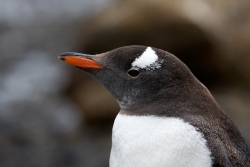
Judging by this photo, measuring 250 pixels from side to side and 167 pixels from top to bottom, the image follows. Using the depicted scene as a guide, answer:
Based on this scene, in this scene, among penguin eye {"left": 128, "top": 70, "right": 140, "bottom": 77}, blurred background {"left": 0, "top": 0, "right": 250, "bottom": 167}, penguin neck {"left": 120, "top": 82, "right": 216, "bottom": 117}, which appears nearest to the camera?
penguin neck {"left": 120, "top": 82, "right": 216, "bottom": 117}

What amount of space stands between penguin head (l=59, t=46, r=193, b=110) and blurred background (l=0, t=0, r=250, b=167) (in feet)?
12.2

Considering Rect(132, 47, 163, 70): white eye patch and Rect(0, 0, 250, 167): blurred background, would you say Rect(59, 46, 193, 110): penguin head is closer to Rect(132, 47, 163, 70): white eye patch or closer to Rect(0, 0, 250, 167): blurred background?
Rect(132, 47, 163, 70): white eye patch

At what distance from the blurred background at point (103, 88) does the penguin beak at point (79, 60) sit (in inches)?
145

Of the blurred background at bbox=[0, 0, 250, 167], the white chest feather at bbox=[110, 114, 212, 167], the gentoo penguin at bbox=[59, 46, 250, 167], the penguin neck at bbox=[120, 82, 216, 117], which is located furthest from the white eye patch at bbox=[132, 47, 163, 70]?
the blurred background at bbox=[0, 0, 250, 167]

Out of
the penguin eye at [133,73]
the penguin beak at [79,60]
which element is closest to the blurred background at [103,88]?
the penguin beak at [79,60]

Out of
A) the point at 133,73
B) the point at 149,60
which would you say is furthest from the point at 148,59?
the point at 133,73

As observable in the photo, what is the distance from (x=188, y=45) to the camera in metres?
6.94

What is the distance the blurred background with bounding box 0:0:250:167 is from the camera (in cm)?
662

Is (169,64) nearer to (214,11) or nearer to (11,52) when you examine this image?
(214,11)

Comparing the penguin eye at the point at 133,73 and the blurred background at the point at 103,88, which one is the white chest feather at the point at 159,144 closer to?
the penguin eye at the point at 133,73

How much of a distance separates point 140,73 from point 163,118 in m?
0.29

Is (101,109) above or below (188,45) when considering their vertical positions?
→ below

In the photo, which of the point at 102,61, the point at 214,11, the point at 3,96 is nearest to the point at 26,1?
the point at 3,96

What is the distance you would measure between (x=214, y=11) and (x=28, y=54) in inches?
185
